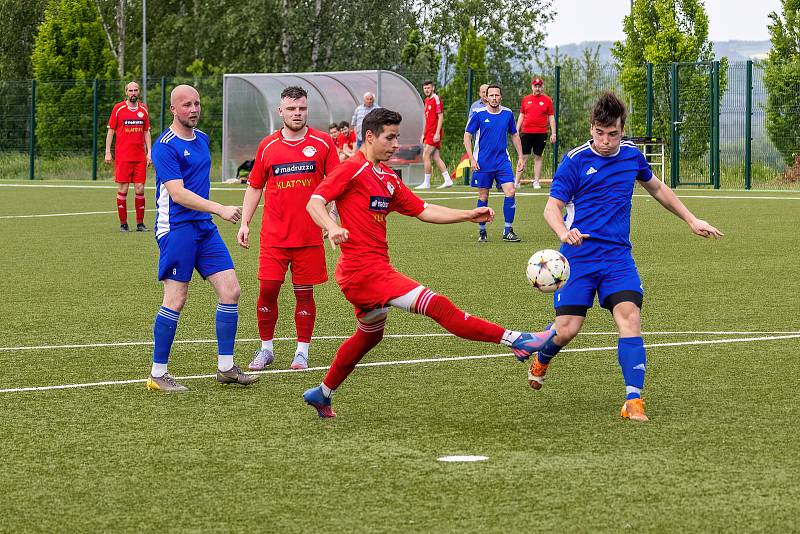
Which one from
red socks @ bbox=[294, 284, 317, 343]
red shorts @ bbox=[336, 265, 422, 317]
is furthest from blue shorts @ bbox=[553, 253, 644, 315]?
red socks @ bbox=[294, 284, 317, 343]

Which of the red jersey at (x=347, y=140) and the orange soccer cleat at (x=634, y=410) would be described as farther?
the red jersey at (x=347, y=140)

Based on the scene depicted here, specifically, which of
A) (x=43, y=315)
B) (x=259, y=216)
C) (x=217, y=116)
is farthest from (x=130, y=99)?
(x=217, y=116)

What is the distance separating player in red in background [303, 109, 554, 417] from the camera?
7020 millimetres

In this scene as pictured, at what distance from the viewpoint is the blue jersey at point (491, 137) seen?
1862 cm

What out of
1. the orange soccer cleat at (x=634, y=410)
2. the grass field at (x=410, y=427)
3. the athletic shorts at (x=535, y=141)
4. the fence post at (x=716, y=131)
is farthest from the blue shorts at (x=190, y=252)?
the fence post at (x=716, y=131)

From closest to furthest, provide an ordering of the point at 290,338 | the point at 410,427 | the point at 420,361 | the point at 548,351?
the point at 410,427, the point at 548,351, the point at 420,361, the point at 290,338

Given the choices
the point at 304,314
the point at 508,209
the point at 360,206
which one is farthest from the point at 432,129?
the point at 360,206

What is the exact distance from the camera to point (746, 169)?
32656 millimetres

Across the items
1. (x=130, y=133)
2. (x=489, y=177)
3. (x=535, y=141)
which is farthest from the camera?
(x=535, y=141)

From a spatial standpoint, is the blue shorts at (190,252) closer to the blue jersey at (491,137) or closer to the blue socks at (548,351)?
the blue socks at (548,351)

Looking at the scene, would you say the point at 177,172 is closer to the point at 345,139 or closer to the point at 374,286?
the point at 374,286

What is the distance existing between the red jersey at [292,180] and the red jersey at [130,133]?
1212 centimetres

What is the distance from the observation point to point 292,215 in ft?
30.0

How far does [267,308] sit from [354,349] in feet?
7.22
